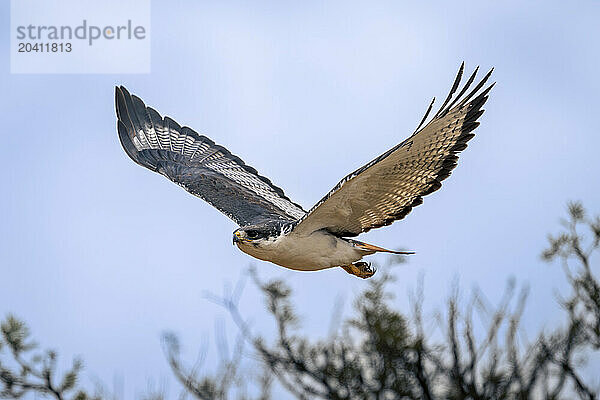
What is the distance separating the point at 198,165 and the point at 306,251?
3358 millimetres

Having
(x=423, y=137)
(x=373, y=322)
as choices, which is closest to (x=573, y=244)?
(x=373, y=322)

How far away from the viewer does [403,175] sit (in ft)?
22.4

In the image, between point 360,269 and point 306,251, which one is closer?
point 306,251

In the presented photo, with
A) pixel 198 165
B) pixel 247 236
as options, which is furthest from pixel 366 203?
pixel 198 165

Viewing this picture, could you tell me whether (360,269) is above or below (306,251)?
below

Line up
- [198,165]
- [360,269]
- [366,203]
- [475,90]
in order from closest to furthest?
[475,90]
[366,203]
[360,269]
[198,165]

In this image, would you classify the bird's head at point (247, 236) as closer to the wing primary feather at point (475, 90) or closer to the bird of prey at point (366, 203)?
the bird of prey at point (366, 203)

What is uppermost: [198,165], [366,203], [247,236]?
[198,165]

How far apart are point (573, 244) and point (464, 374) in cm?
253

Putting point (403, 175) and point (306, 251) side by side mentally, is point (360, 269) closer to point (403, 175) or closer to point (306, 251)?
point (306, 251)

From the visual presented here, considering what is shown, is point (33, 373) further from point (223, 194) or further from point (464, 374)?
point (464, 374)

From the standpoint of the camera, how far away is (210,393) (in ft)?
27.0

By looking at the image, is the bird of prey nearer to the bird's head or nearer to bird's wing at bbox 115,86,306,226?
the bird's head

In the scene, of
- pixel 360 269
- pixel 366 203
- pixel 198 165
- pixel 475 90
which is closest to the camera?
pixel 475 90
